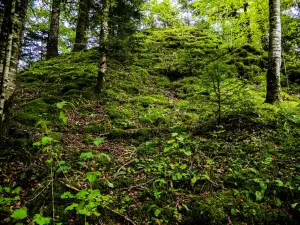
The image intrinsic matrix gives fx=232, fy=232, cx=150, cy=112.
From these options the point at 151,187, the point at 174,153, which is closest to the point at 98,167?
the point at 151,187

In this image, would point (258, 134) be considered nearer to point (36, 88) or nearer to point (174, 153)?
point (174, 153)

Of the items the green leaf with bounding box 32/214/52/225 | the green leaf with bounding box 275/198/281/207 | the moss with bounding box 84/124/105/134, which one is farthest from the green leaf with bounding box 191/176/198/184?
the moss with bounding box 84/124/105/134

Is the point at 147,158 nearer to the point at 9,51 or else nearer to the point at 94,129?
the point at 94,129

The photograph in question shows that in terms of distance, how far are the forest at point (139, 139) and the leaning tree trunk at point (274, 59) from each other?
3cm

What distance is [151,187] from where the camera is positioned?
11.9ft

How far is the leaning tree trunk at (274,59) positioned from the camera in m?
6.25

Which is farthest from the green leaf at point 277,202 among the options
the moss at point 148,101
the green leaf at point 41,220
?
the moss at point 148,101

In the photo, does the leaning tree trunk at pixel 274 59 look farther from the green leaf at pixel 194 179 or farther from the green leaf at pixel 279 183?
the green leaf at pixel 194 179

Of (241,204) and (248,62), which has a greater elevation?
(248,62)

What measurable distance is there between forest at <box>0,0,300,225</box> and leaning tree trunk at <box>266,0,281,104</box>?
27 mm

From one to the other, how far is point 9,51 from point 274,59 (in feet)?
20.5

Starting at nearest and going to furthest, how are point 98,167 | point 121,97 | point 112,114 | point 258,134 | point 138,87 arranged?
1. point 98,167
2. point 258,134
3. point 112,114
4. point 121,97
5. point 138,87

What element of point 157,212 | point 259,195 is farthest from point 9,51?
point 259,195

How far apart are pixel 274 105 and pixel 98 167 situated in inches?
186
